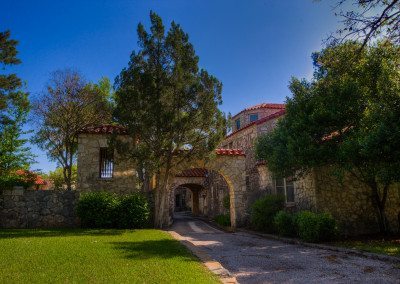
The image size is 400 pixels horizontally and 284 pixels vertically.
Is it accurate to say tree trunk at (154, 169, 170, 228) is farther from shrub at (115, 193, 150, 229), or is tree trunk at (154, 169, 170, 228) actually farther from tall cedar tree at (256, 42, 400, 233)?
tall cedar tree at (256, 42, 400, 233)

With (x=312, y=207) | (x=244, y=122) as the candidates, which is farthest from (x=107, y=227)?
(x=244, y=122)

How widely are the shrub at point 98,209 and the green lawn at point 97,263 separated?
5128 mm

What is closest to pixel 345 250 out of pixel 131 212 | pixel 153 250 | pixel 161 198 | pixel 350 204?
pixel 350 204

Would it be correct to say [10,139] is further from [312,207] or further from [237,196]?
Result: [312,207]

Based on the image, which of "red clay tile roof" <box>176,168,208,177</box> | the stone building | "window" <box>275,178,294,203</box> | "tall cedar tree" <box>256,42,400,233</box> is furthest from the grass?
"red clay tile roof" <box>176,168,208,177</box>

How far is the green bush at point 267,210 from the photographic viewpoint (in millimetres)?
15570

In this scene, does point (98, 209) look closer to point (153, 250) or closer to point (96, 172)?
point (96, 172)

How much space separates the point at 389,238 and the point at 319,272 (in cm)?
676

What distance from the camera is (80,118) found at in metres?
21.3

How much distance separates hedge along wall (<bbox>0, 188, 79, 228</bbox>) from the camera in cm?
1566

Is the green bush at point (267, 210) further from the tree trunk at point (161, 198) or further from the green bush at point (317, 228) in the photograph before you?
the tree trunk at point (161, 198)

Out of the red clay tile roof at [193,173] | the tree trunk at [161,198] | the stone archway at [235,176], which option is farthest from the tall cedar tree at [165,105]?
the red clay tile roof at [193,173]

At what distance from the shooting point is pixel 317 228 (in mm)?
11469

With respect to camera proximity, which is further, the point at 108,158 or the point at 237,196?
the point at 237,196
